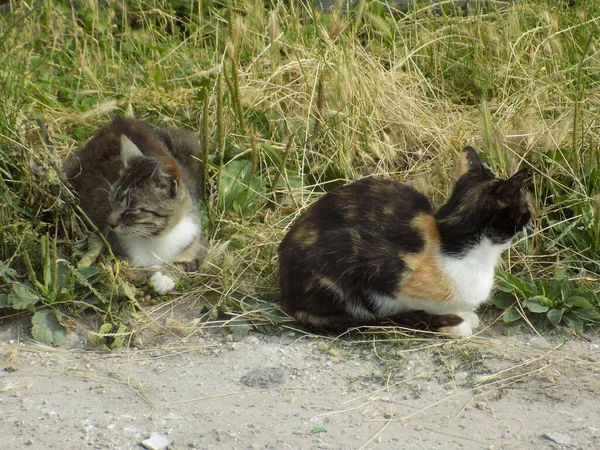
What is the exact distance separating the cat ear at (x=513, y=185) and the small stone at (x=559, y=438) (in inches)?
42.9

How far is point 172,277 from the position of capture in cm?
460

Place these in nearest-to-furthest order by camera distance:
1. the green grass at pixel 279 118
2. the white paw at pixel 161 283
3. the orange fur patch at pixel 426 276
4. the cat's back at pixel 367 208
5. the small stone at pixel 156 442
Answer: the small stone at pixel 156 442 → the orange fur patch at pixel 426 276 → the cat's back at pixel 367 208 → the green grass at pixel 279 118 → the white paw at pixel 161 283

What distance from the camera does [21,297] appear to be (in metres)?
4.12

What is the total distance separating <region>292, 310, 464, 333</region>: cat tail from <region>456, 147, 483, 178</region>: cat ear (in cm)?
71

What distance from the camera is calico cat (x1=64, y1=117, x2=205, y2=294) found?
470cm

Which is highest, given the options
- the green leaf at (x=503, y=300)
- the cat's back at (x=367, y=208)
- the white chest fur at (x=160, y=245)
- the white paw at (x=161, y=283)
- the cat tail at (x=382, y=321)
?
the cat's back at (x=367, y=208)

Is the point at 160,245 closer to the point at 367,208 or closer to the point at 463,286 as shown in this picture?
the point at 367,208

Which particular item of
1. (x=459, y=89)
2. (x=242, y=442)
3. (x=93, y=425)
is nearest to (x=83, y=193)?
(x=93, y=425)

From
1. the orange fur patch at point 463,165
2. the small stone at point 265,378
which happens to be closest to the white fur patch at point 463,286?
the orange fur patch at point 463,165

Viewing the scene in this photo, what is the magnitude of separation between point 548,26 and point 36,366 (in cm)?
381

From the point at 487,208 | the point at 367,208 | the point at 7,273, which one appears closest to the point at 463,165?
the point at 487,208

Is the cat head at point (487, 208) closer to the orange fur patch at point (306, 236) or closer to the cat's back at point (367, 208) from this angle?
the cat's back at point (367, 208)

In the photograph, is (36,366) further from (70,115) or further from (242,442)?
(70,115)

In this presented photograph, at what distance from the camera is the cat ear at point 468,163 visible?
13.3ft
